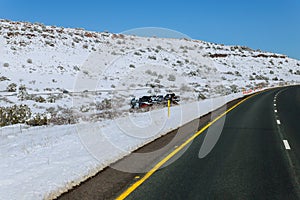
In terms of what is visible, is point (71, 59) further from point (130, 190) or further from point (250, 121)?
point (130, 190)

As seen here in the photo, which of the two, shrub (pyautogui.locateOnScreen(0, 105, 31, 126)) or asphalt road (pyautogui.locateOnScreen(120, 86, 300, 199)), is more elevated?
shrub (pyautogui.locateOnScreen(0, 105, 31, 126))

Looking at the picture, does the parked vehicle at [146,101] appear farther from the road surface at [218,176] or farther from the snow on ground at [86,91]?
the road surface at [218,176]

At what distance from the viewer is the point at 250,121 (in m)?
16.5

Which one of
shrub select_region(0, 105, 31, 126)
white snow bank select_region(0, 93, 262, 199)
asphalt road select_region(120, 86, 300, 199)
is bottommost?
asphalt road select_region(120, 86, 300, 199)

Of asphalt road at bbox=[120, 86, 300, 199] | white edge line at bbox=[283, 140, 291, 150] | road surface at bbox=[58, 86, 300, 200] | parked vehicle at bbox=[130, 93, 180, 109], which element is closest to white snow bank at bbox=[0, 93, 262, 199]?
road surface at bbox=[58, 86, 300, 200]

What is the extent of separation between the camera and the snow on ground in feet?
25.6

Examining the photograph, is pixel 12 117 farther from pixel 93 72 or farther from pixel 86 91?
pixel 93 72

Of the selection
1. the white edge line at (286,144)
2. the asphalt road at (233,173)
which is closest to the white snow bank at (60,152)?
the asphalt road at (233,173)

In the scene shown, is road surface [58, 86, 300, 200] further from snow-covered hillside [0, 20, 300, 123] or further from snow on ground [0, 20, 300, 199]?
snow-covered hillside [0, 20, 300, 123]

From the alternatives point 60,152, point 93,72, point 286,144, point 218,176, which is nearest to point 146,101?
point 286,144

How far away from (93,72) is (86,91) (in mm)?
15159

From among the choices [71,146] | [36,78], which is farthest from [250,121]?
[36,78]

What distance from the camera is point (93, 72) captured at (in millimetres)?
46406

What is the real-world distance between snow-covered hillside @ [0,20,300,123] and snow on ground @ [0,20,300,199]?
11cm
